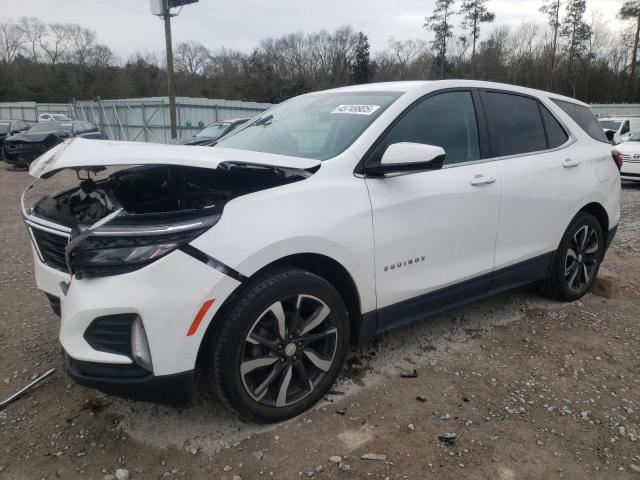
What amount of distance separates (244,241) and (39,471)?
54.2 inches

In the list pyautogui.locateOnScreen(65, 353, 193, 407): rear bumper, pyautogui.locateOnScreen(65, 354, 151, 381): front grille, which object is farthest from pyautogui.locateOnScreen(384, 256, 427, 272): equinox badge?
pyautogui.locateOnScreen(65, 354, 151, 381): front grille

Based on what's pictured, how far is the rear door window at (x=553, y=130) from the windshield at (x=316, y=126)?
1515 mm

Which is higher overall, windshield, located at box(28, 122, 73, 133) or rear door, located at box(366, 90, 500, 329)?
windshield, located at box(28, 122, 73, 133)

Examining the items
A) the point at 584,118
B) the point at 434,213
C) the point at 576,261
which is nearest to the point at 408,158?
the point at 434,213

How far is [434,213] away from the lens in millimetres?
2789

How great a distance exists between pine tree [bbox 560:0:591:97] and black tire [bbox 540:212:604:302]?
40264mm

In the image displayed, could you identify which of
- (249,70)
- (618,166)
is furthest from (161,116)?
(249,70)

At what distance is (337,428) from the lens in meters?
2.42

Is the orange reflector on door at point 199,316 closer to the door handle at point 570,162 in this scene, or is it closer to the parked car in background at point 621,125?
the door handle at point 570,162

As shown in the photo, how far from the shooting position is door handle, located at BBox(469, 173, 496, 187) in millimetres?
3008

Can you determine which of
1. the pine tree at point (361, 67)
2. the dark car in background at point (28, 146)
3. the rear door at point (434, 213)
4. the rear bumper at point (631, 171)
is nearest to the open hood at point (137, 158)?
the rear door at point (434, 213)

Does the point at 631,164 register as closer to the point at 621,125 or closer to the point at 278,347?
the point at 621,125

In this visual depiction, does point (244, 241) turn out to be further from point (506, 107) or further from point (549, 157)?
point (549, 157)

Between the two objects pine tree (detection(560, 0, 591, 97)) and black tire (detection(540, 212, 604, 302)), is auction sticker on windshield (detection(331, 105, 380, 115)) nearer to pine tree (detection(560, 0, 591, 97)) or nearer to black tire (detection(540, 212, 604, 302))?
black tire (detection(540, 212, 604, 302))
